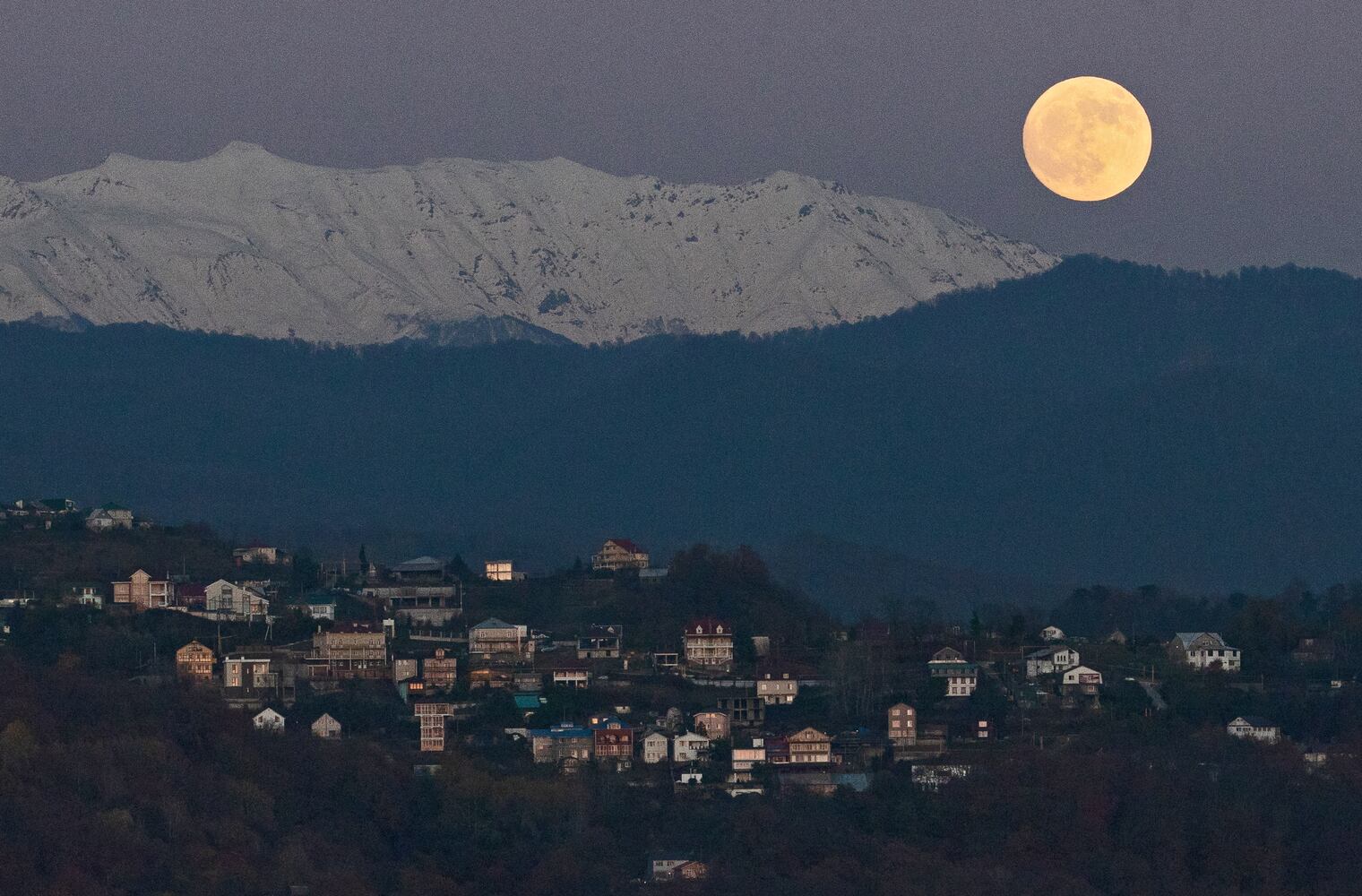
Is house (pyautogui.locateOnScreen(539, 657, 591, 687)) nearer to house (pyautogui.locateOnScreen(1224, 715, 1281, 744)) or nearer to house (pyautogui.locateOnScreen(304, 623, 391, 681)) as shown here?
house (pyautogui.locateOnScreen(304, 623, 391, 681))

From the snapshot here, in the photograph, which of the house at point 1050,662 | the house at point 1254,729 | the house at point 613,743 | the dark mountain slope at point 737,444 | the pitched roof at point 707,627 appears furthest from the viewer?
the dark mountain slope at point 737,444

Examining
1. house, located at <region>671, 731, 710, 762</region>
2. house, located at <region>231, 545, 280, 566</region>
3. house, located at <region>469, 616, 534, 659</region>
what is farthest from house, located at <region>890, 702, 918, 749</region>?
house, located at <region>231, 545, 280, 566</region>

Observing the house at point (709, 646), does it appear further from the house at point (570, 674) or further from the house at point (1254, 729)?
the house at point (1254, 729)

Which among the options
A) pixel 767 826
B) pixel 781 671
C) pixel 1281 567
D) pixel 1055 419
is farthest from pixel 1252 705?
pixel 1055 419

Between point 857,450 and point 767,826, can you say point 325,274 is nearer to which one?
point 857,450

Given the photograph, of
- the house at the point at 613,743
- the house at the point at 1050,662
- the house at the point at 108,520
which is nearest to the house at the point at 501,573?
the house at the point at 108,520

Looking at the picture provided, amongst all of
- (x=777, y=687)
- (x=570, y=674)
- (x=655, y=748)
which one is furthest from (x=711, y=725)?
(x=570, y=674)
